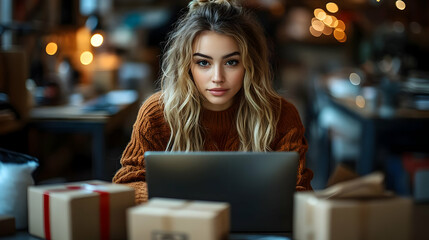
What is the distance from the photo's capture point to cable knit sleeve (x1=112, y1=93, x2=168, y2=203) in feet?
5.54

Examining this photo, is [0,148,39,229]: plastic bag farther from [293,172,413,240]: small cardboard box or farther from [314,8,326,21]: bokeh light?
[314,8,326,21]: bokeh light

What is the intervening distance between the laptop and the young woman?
470mm

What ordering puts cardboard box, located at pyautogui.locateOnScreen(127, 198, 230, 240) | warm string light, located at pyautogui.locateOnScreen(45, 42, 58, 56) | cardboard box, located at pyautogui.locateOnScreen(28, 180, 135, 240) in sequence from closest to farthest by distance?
cardboard box, located at pyautogui.locateOnScreen(127, 198, 230, 240) → cardboard box, located at pyautogui.locateOnScreen(28, 180, 135, 240) → warm string light, located at pyautogui.locateOnScreen(45, 42, 58, 56)

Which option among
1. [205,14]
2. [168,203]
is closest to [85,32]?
[205,14]

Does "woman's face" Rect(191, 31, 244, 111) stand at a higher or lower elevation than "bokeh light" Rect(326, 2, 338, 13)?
lower

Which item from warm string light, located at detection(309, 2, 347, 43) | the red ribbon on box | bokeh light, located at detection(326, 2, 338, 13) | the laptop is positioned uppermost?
bokeh light, located at detection(326, 2, 338, 13)

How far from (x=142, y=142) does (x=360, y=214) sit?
0.91 metres

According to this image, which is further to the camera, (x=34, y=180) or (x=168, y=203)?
(x=34, y=180)

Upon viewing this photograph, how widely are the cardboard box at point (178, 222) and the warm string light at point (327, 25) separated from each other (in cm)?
623

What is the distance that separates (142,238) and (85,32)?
179 inches

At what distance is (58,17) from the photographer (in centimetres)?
476

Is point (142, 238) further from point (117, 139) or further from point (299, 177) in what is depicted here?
point (117, 139)

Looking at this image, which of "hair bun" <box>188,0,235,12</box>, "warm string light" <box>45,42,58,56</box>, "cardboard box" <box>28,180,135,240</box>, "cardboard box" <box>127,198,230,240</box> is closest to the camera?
"cardboard box" <box>127,198,230,240</box>

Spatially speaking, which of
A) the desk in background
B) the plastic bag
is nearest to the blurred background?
the desk in background
